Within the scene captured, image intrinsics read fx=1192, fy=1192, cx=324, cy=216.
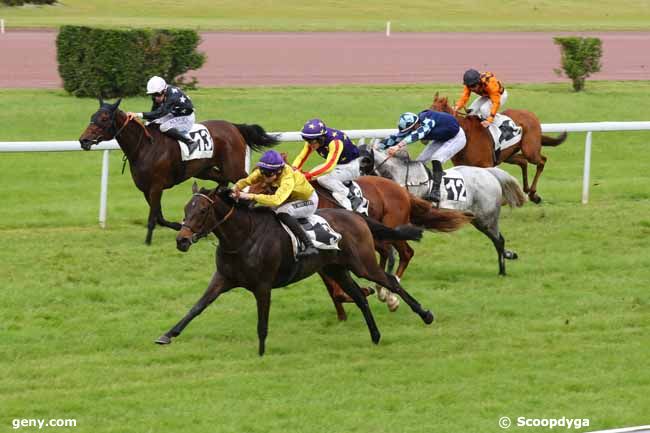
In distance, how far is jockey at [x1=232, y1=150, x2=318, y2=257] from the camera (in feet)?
26.1

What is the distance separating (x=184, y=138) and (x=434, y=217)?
11.4 feet

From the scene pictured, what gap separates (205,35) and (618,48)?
1030 centimetres

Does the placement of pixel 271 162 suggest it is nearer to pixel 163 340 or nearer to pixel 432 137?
pixel 163 340

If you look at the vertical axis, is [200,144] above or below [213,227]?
above

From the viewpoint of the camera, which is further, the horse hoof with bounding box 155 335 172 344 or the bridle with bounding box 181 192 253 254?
the horse hoof with bounding box 155 335 172 344

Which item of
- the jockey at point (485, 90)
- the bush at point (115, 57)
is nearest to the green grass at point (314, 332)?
the jockey at point (485, 90)

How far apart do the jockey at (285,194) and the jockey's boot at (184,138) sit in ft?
12.8

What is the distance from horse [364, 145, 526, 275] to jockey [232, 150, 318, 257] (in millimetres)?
2281

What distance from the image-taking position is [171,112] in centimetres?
1202

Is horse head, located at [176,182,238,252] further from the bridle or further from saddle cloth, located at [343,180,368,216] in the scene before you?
saddle cloth, located at [343,180,368,216]

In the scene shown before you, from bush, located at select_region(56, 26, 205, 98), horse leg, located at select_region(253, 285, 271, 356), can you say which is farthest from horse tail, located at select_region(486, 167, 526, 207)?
bush, located at select_region(56, 26, 205, 98)

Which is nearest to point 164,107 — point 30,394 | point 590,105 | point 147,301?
point 147,301

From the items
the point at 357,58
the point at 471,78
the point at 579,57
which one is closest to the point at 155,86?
the point at 471,78

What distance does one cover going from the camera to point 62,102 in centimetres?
1802
